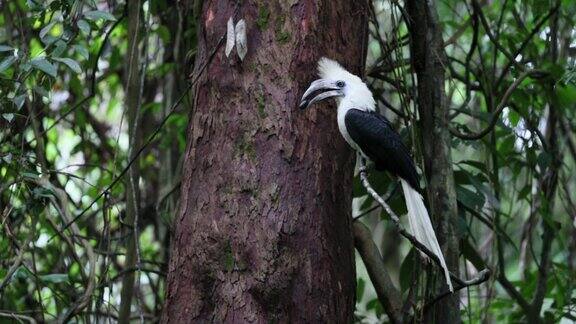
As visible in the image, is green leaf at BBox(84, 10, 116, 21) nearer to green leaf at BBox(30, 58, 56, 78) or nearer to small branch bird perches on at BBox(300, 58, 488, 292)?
green leaf at BBox(30, 58, 56, 78)

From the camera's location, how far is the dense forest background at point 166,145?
3.23m

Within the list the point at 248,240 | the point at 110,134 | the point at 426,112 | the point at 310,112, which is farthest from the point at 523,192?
the point at 110,134

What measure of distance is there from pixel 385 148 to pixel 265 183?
0.56 metres

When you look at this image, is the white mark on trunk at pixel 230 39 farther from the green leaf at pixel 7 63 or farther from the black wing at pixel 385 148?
the green leaf at pixel 7 63

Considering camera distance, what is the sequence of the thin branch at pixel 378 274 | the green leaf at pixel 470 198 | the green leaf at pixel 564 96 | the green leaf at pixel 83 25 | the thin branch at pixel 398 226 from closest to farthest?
the thin branch at pixel 398 226
the green leaf at pixel 83 25
the thin branch at pixel 378 274
the green leaf at pixel 470 198
the green leaf at pixel 564 96

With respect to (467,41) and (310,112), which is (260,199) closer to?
(310,112)

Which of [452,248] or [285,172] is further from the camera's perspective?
[452,248]

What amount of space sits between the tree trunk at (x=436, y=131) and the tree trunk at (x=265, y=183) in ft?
1.93

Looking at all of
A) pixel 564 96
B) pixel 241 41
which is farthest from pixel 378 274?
pixel 564 96

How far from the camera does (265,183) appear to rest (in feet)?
8.93

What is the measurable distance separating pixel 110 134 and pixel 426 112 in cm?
286

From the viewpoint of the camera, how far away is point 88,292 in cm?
323

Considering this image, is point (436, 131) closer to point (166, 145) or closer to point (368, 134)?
point (368, 134)

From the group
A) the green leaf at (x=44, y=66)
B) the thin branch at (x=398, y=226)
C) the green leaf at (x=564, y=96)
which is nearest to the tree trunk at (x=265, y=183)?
the thin branch at (x=398, y=226)
